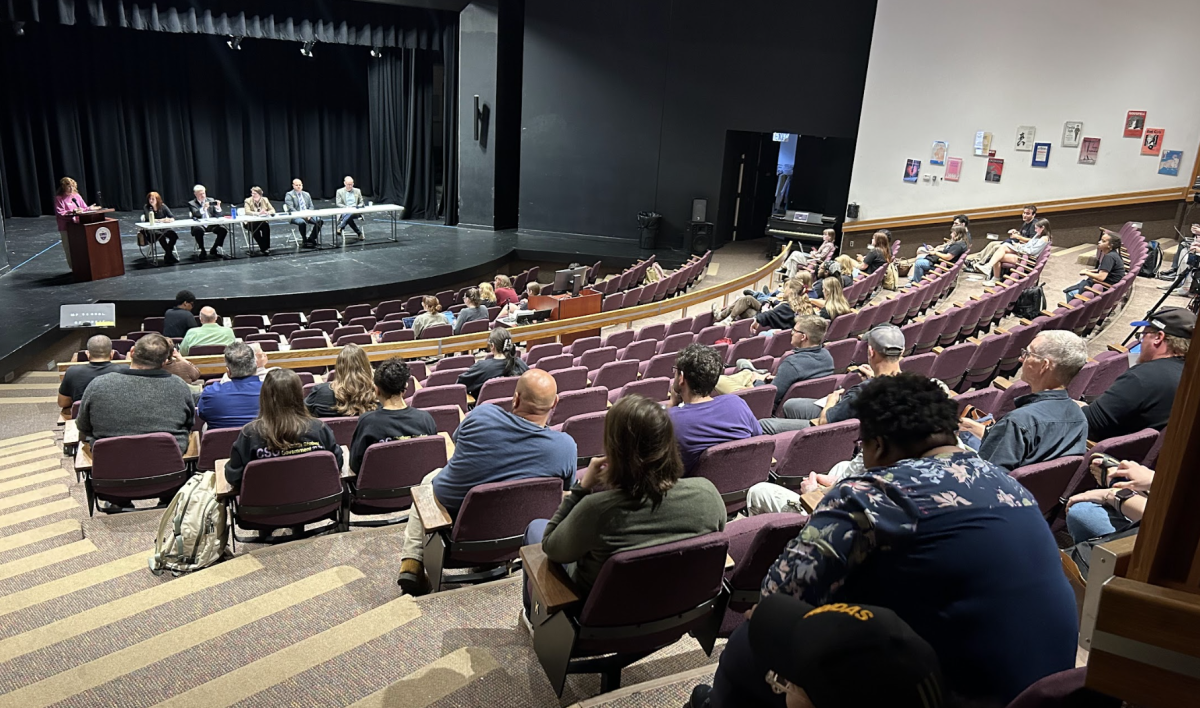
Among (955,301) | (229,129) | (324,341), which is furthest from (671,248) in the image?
(229,129)

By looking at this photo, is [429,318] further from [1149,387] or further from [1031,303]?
[1149,387]

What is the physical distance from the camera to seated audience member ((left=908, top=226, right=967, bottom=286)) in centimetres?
1127

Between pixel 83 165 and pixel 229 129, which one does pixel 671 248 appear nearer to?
pixel 229 129

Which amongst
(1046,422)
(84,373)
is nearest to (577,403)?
(1046,422)

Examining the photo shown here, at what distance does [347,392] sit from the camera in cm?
493

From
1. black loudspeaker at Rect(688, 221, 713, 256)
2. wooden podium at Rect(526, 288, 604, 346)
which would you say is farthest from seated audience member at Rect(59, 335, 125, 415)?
black loudspeaker at Rect(688, 221, 713, 256)

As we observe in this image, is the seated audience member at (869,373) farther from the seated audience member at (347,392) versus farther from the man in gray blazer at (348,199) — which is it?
the man in gray blazer at (348,199)

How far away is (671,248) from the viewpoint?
1659 centimetres

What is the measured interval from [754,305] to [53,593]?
686 centimetres

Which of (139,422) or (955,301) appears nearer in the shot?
(139,422)

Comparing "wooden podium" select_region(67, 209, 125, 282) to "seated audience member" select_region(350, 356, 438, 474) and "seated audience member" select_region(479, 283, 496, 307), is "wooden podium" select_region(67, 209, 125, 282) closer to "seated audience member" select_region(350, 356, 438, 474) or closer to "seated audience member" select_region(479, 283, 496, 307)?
"seated audience member" select_region(479, 283, 496, 307)

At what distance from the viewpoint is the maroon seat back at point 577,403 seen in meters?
→ 5.07

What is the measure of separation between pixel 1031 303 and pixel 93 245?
12.4 metres

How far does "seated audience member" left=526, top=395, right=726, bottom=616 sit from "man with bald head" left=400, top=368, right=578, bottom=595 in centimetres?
87
